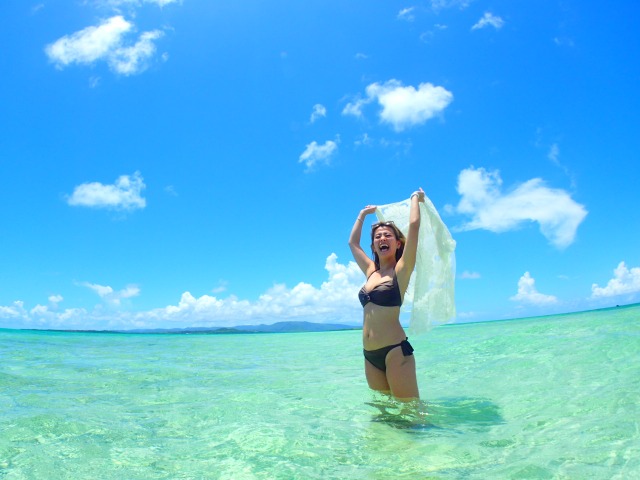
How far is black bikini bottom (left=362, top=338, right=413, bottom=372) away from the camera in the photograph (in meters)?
4.76

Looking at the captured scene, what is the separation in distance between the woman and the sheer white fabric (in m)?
0.58

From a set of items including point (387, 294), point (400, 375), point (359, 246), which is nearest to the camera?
point (400, 375)

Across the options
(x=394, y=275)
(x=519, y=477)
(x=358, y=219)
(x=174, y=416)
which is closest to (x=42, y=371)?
(x=174, y=416)

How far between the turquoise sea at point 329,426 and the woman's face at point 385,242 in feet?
5.79

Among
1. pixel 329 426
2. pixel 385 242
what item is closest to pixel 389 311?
pixel 385 242

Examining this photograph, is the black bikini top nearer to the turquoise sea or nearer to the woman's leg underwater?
the woman's leg underwater

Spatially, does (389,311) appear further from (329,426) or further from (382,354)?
(329,426)

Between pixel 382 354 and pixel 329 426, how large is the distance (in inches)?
38.3

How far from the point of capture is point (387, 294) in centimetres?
486

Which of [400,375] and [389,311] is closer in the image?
[400,375]

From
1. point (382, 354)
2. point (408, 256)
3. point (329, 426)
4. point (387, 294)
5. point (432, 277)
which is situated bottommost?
point (329, 426)

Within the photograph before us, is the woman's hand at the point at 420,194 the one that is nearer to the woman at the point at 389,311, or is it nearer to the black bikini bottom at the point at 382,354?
the woman at the point at 389,311

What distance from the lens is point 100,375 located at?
27.9ft

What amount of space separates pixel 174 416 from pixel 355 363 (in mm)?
6932
